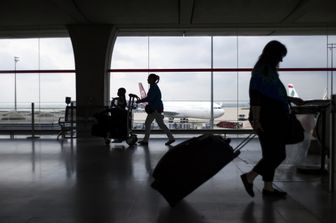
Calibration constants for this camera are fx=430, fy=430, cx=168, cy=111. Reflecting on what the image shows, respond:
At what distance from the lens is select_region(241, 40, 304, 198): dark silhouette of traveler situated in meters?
4.19

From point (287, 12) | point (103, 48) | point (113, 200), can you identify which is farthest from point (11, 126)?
point (113, 200)

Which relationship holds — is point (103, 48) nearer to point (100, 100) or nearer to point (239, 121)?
point (100, 100)

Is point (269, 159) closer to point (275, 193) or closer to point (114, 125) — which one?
point (275, 193)

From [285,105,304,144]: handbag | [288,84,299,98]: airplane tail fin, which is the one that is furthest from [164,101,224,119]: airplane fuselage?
[285,105,304,144]: handbag

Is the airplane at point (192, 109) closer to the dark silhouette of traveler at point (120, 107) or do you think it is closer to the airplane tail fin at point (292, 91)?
the airplane tail fin at point (292, 91)

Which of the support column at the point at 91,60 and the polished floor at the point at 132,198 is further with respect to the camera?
the support column at the point at 91,60

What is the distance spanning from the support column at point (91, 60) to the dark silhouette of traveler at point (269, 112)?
31.2 feet

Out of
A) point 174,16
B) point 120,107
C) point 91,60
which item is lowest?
point 120,107

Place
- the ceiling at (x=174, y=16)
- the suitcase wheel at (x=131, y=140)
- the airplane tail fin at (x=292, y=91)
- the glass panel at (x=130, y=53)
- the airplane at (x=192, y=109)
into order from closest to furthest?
the suitcase wheel at (x=131, y=140)
the ceiling at (x=174, y=16)
the airplane at (x=192, y=109)
the airplane tail fin at (x=292, y=91)
the glass panel at (x=130, y=53)

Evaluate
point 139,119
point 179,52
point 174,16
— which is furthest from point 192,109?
point 174,16

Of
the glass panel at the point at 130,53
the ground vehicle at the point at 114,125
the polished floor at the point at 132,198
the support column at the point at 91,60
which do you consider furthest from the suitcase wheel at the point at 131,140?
the glass panel at the point at 130,53

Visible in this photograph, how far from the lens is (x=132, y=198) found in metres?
4.20

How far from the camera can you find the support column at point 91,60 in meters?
13.4

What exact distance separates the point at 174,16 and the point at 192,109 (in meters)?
3.39
